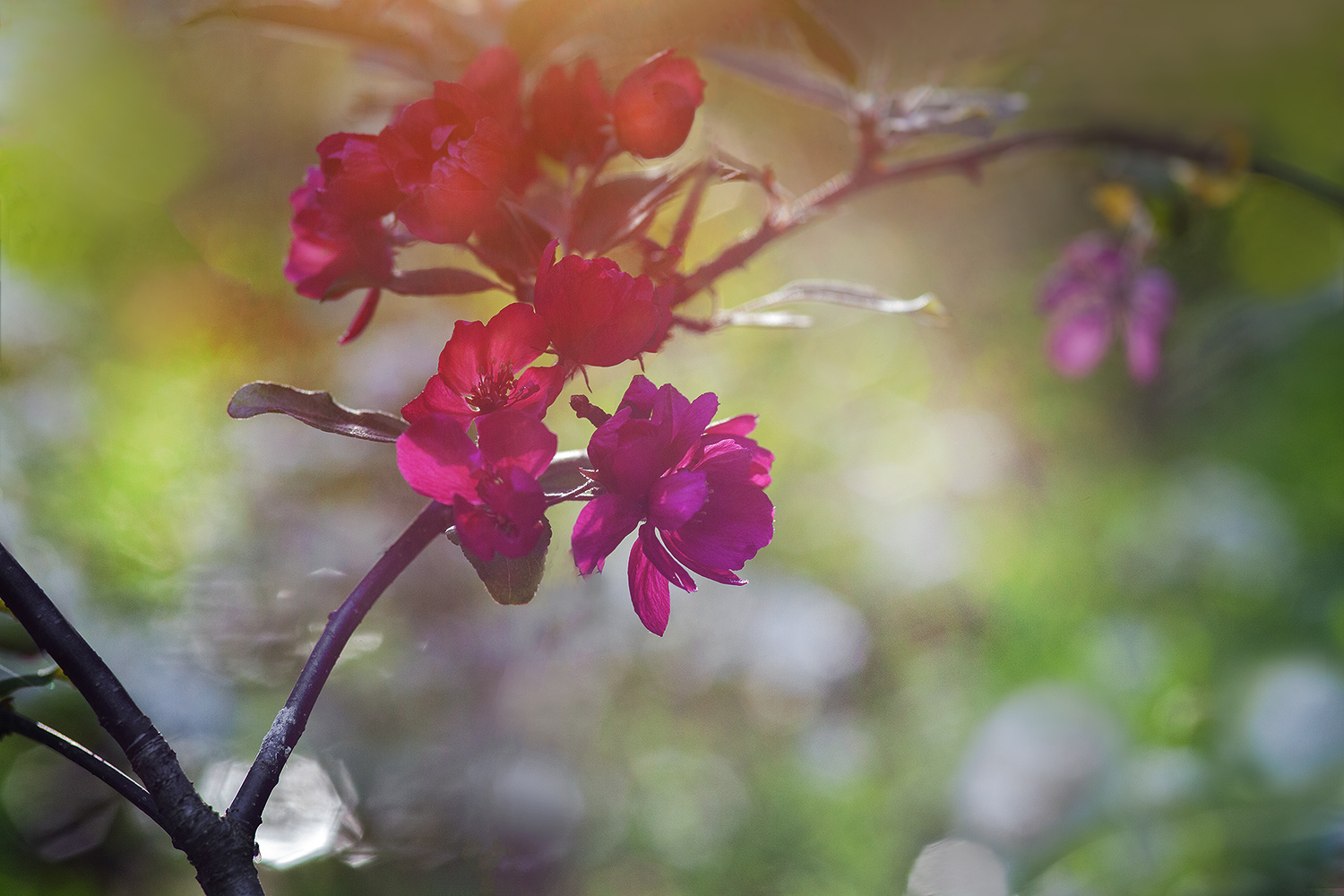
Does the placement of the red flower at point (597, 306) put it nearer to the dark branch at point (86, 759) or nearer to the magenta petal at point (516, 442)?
the magenta petal at point (516, 442)

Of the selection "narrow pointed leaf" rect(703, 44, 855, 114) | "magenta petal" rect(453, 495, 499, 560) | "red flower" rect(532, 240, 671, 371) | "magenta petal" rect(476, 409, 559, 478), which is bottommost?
"magenta petal" rect(453, 495, 499, 560)

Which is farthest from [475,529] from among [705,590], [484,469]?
[705,590]

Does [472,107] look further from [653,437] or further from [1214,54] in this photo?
[1214,54]

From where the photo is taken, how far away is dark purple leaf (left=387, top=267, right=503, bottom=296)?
318 millimetres

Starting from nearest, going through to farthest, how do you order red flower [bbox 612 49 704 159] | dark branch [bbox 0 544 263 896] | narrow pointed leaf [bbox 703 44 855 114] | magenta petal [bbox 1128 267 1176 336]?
dark branch [bbox 0 544 263 896]
red flower [bbox 612 49 704 159]
narrow pointed leaf [bbox 703 44 855 114]
magenta petal [bbox 1128 267 1176 336]

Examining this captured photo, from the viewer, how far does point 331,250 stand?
315 millimetres

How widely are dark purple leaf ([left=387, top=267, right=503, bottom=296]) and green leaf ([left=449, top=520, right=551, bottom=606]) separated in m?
0.12

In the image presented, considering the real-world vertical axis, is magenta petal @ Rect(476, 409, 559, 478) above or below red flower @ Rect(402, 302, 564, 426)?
below

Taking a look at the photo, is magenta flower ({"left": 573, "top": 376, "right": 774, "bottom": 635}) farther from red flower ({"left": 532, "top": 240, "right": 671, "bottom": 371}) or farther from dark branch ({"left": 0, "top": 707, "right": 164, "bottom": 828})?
dark branch ({"left": 0, "top": 707, "right": 164, "bottom": 828})

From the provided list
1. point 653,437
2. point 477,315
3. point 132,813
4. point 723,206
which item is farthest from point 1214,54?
point 132,813

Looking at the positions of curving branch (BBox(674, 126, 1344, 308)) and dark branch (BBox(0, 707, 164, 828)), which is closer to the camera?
dark branch (BBox(0, 707, 164, 828))

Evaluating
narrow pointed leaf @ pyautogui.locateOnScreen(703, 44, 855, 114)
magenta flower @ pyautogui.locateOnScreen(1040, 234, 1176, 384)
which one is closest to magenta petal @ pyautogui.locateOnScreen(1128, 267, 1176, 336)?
magenta flower @ pyautogui.locateOnScreen(1040, 234, 1176, 384)

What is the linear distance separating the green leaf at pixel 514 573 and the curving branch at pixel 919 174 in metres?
0.11

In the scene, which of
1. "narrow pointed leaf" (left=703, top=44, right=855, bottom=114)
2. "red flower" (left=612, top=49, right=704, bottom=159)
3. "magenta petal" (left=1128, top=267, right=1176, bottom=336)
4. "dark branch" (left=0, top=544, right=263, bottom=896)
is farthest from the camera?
"magenta petal" (left=1128, top=267, right=1176, bottom=336)
